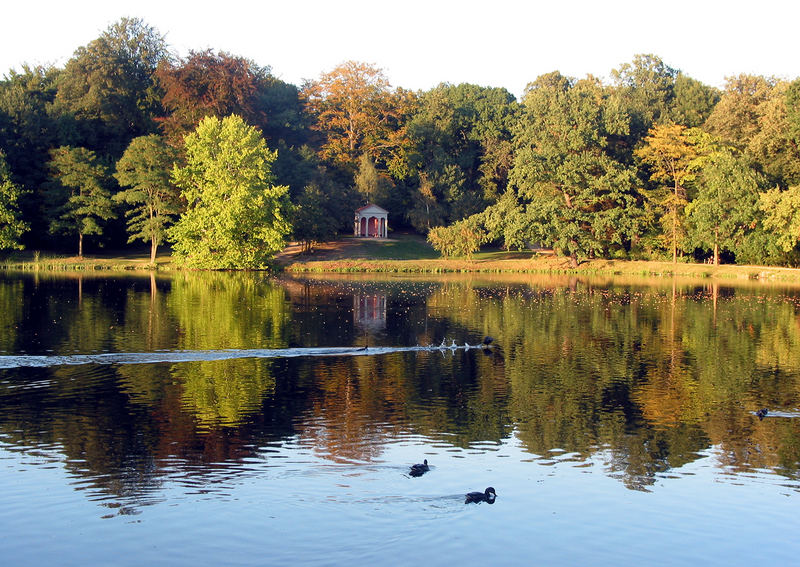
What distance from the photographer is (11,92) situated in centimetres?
7050

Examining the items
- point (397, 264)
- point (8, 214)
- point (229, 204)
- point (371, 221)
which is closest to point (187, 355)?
point (229, 204)

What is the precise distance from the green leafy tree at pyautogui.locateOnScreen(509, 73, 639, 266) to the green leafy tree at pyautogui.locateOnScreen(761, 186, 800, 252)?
11080 mm

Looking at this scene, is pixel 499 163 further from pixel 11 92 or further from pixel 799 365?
pixel 799 365

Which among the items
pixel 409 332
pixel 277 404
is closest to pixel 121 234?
pixel 409 332

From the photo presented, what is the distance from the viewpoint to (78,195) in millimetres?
69250

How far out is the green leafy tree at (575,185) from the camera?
227 feet

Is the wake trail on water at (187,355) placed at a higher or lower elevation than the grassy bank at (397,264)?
lower

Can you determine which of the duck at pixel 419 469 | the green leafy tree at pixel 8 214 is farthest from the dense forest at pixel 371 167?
the duck at pixel 419 469

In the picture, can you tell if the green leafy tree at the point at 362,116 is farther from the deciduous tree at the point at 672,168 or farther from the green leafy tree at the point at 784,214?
the green leafy tree at the point at 784,214

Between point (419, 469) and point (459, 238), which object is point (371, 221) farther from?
point (419, 469)

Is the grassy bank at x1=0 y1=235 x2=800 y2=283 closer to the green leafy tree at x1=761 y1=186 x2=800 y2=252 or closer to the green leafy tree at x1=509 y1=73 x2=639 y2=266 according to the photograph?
the green leafy tree at x1=509 y1=73 x2=639 y2=266

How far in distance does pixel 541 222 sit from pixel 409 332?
4273 cm

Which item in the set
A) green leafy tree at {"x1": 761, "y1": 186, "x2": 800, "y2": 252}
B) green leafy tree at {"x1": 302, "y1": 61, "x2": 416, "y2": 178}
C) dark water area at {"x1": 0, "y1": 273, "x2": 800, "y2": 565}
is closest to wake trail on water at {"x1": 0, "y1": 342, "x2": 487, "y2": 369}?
dark water area at {"x1": 0, "y1": 273, "x2": 800, "y2": 565}

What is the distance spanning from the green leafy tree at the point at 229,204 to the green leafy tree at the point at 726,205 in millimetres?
33206
